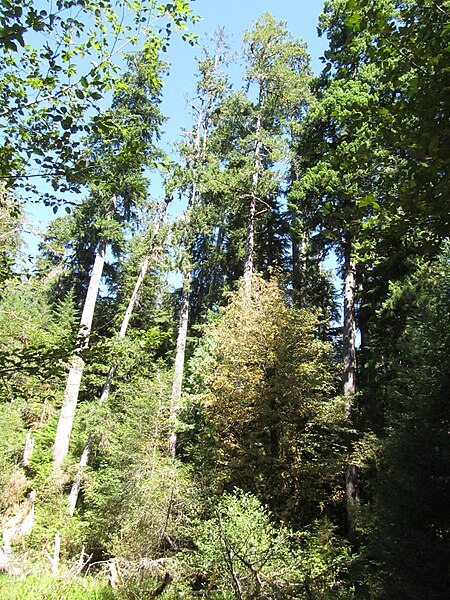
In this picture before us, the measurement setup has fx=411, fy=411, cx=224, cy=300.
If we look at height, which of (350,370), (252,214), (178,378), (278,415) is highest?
(252,214)

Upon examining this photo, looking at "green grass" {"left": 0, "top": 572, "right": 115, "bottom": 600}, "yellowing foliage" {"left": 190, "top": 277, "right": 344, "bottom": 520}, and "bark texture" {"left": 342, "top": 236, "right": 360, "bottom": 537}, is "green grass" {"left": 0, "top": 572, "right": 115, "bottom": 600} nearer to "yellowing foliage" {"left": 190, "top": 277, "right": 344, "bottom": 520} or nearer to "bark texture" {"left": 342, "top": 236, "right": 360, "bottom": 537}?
"yellowing foliage" {"left": 190, "top": 277, "right": 344, "bottom": 520}

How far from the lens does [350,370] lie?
37.8 ft

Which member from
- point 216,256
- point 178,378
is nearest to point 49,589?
point 178,378

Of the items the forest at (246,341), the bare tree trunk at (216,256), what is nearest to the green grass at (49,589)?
the forest at (246,341)

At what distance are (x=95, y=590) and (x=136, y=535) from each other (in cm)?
265

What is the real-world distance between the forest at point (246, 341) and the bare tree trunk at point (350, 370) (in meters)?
0.06

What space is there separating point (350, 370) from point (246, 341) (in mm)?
3143

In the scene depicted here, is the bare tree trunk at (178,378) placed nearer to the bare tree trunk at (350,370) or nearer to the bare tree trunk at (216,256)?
the bare tree trunk at (216,256)

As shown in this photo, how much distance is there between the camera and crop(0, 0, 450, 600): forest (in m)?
2.86

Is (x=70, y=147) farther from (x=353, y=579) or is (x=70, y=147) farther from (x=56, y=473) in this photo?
(x=56, y=473)

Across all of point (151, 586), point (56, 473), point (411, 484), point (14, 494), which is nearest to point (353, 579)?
point (411, 484)

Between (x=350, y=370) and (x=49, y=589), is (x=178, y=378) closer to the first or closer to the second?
(x=350, y=370)

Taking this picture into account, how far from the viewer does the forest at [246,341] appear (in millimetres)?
2859

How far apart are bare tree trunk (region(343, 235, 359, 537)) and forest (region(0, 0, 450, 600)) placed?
0.06 meters
